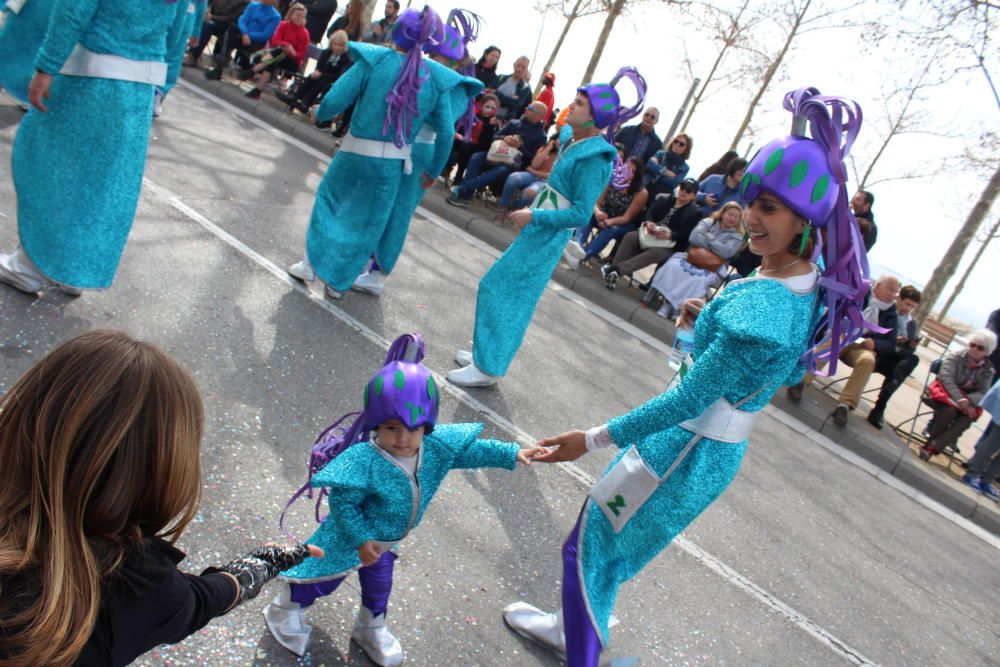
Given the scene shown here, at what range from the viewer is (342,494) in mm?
2104

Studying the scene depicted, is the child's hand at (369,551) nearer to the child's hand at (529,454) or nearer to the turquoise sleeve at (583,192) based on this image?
the child's hand at (529,454)

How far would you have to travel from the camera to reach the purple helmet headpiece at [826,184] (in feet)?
6.53

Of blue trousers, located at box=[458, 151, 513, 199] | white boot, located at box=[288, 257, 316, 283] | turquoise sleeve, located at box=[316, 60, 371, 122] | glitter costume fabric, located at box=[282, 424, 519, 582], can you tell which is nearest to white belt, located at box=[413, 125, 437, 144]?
turquoise sleeve, located at box=[316, 60, 371, 122]

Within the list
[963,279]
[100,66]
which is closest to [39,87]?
[100,66]

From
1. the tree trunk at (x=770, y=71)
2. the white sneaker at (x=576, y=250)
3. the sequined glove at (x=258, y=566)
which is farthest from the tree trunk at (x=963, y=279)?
the sequined glove at (x=258, y=566)

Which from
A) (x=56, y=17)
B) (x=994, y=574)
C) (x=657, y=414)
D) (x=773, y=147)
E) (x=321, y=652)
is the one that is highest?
(x=773, y=147)

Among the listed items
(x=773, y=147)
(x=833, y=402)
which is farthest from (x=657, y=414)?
(x=833, y=402)

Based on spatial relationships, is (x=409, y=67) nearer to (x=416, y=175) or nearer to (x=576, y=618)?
(x=416, y=175)

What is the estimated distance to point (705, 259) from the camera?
26.2ft

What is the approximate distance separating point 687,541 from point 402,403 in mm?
2455

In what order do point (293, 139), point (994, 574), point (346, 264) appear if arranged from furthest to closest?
point (293, 139) → point (994, 574) → point (346, 264)

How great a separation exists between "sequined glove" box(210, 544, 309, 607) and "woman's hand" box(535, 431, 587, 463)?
0.76 m

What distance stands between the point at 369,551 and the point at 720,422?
3.49ft

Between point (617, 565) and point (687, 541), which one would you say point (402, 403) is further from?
point (687, 541)
